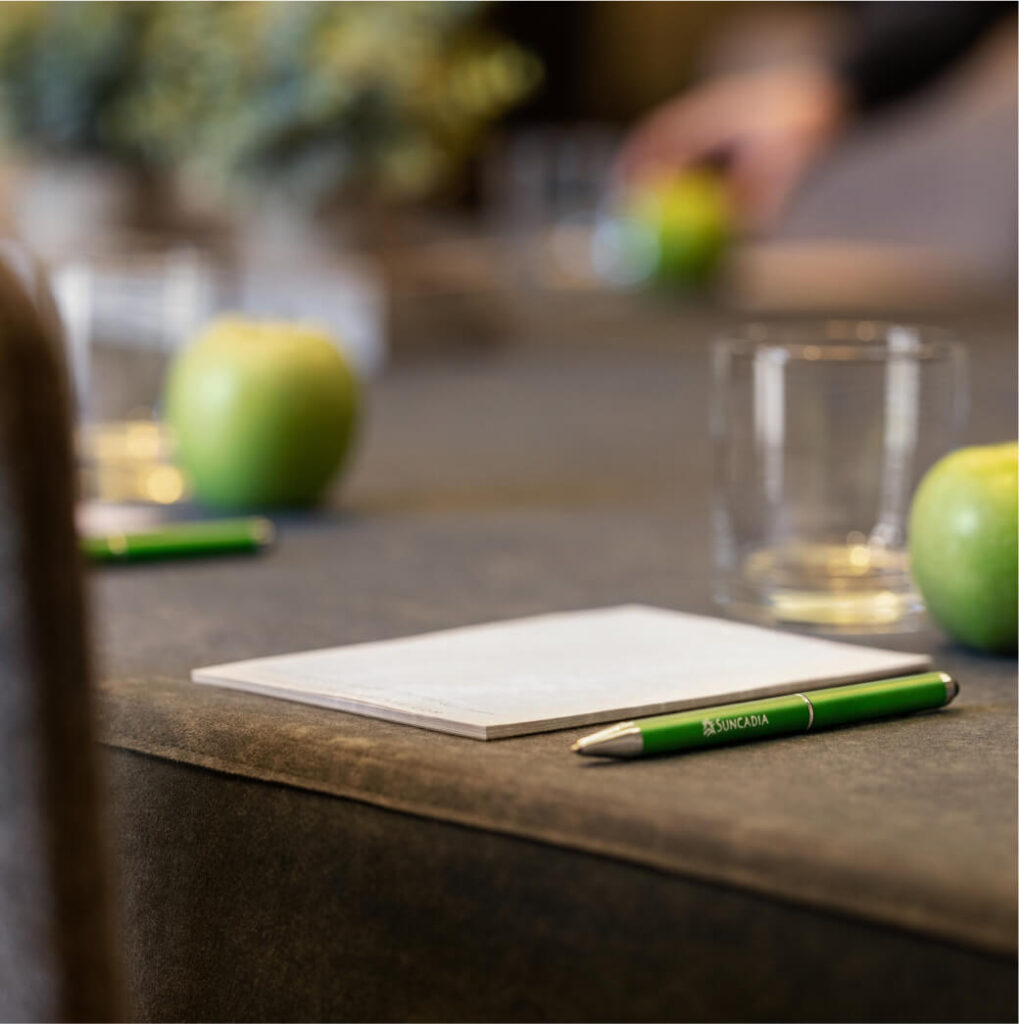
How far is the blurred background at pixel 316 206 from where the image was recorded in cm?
123

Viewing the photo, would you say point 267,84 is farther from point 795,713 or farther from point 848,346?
point 795,713

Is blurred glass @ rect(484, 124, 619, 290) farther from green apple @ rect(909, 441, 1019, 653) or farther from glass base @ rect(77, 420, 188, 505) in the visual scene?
green apple @ rect(909, 441, 1019, 653)

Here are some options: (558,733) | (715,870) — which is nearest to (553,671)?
(558,733)

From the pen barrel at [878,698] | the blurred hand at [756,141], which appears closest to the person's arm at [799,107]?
the blurred hand at [756,141]

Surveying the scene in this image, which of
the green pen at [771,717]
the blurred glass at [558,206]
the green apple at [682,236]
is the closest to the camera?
the green pen at [771,717]

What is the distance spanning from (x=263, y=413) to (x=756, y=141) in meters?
2.81

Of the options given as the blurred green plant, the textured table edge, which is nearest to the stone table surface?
the textured table edge

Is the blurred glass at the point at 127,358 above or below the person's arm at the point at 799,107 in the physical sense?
below

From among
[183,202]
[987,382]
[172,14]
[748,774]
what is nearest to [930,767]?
[748,774]

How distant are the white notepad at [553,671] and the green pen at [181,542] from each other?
0.23 m

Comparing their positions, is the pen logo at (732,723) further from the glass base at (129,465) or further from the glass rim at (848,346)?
the glass base at (129,465)

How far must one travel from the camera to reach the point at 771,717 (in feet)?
1.86

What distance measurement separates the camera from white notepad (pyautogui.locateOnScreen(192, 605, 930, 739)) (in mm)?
585

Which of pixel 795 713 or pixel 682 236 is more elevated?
pixel 682 236
